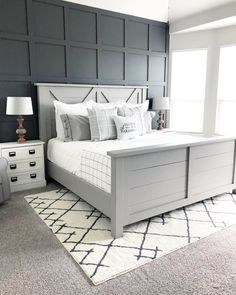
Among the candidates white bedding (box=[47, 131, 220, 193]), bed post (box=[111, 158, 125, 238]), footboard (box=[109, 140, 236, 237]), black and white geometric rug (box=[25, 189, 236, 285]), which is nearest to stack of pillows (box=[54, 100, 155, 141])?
white bedding (box=[47, 131, 220, 193])

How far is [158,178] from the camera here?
8.14 feet

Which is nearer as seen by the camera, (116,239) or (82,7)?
(116,239)

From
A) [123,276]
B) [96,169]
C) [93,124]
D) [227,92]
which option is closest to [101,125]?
[93,124]

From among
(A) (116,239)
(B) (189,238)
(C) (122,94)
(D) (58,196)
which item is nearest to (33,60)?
(C) (122,94)

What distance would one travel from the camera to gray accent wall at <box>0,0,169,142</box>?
355 centimetres

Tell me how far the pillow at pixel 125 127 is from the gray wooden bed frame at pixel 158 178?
2.87ft

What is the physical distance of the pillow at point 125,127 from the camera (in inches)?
137

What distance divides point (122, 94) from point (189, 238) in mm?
2934

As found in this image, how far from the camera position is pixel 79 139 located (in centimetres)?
348

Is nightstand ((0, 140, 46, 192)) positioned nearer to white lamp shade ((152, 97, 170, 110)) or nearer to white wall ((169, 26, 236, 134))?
white lamp shade ((152, 97, 170, 110))

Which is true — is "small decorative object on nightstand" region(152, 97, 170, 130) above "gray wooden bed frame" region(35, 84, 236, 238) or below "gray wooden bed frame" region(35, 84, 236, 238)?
above

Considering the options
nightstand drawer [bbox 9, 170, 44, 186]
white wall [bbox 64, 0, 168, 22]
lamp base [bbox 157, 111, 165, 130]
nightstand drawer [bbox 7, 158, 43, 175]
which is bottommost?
nightstand drawer [bbox 9, 170, 44, 186]

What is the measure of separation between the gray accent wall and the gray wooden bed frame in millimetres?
392

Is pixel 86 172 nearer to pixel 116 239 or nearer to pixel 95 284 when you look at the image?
pixel 116 239
